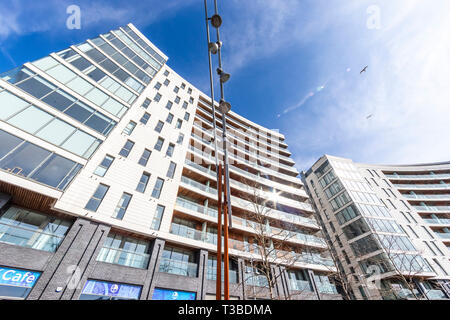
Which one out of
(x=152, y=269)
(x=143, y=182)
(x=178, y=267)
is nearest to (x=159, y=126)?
(x=143, y=182)

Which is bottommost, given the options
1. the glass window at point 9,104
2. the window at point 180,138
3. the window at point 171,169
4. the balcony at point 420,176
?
the glass window at point 9,104

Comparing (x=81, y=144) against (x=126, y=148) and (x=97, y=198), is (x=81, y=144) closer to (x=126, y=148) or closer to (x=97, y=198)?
(x=126, y=148)

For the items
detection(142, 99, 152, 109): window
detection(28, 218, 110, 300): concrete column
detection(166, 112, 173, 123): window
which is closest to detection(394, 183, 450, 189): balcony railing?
detection(166, 112, 173, 123): window

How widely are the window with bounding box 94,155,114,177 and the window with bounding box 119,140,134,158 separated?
45.5 inches

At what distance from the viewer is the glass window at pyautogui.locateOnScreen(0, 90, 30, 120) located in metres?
11.4

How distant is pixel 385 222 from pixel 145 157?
35413mm

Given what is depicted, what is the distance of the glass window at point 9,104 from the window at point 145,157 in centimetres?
846

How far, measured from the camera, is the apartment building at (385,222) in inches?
888

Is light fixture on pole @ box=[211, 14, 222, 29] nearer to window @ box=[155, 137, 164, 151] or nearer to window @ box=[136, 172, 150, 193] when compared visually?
window @ box=[136, 172, 150, 193]

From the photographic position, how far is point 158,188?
56.3ft

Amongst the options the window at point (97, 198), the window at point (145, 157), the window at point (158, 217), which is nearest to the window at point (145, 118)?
the window at point (145, 157)

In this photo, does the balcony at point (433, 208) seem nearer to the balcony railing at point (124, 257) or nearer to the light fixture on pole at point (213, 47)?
the balcony railing at point (124, 257)
